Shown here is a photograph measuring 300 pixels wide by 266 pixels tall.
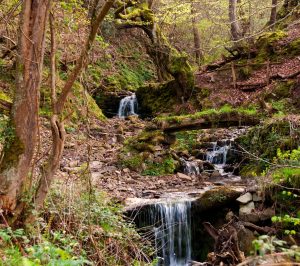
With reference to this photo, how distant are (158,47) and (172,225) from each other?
32.4 ft

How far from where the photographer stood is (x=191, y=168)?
10.7 metres

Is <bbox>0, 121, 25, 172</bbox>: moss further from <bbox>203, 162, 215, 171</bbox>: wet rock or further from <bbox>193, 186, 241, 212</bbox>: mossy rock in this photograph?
<bbox>203, 162, 215, 171</bbox>: wet rock

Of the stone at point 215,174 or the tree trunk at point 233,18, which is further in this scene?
the tree trunk at point 233,18

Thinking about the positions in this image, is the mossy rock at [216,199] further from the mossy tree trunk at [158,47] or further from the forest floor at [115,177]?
the mossy tree trunk at [158,47]

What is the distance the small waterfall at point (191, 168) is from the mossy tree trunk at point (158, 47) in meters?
5.03

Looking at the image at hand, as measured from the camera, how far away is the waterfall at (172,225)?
25.4 ft

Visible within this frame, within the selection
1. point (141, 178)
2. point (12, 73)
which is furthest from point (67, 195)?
point (12, 73)

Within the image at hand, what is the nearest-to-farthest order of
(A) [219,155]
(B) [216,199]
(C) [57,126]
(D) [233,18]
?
(C) [57,126] → (B) [216,199] → (A) [219,155] → (D) [233,18]

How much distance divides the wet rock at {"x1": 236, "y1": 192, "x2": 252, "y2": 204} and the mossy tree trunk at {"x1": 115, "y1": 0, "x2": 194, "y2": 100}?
860 centimetres

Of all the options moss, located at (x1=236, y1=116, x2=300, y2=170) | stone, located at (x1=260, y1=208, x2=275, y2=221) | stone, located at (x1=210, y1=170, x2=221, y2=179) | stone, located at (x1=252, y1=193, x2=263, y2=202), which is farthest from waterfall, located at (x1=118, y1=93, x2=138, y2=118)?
stone, located at (x1=260, y1=208, x2=275, y2=221)

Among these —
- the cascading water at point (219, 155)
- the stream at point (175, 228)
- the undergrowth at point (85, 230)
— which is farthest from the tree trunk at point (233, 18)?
the undergrowth at point (85, 230)

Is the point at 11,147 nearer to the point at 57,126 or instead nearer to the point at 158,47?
the point at 57,126

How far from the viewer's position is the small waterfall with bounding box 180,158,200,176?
1055 cm

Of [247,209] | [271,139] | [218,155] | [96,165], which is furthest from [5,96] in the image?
Answer: [247,209]
